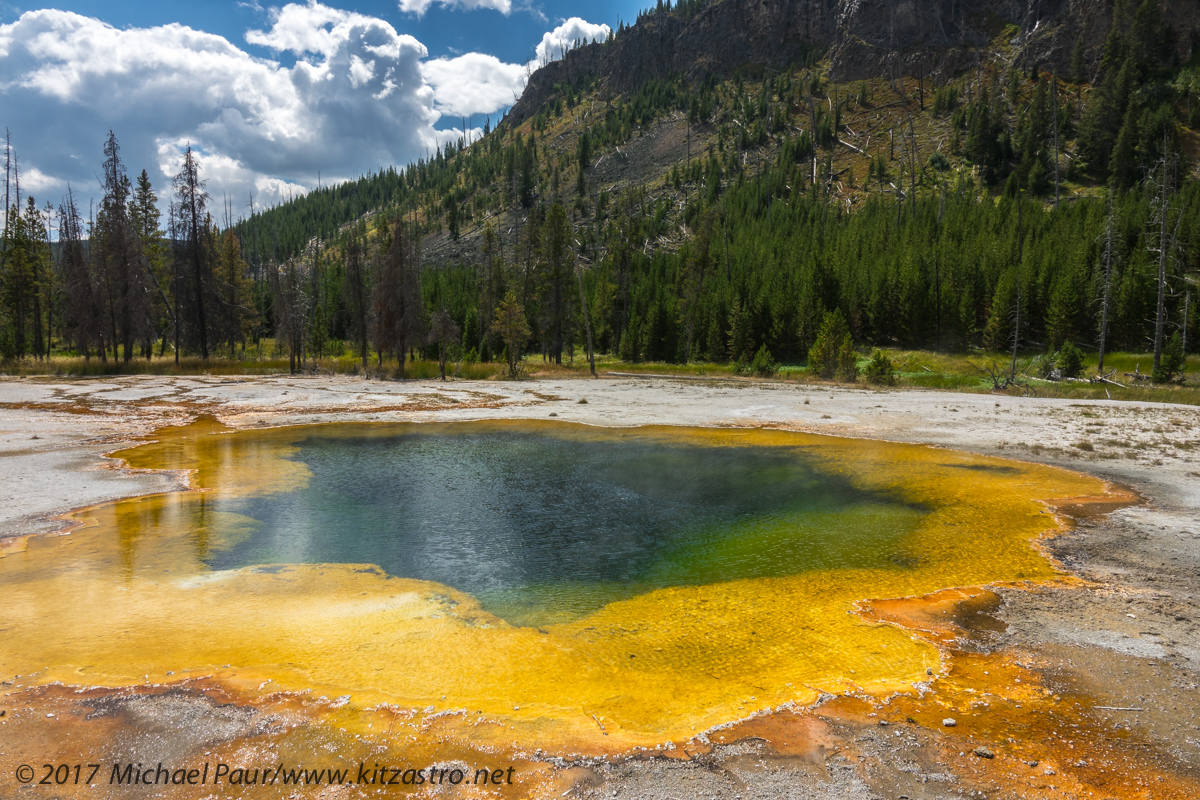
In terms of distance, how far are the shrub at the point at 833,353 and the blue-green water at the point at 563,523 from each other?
29.3 m

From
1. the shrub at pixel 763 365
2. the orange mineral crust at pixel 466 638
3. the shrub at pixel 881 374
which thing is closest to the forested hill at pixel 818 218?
the shrub at pixel 763 365

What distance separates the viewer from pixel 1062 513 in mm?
12555

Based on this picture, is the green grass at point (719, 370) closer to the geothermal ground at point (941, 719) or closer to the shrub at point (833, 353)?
the shrub at point (833, 353)

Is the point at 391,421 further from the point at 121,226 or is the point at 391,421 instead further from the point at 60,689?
the point at 121,226

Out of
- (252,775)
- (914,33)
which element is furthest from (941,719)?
(914,33)

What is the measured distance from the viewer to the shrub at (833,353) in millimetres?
45812

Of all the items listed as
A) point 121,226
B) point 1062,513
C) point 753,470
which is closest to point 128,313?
point 121,226

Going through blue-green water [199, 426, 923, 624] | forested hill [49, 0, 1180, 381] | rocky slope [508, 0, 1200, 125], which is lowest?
blue-green water [199, 426, 923, 624]

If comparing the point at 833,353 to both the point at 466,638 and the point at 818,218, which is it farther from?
the point at 818,218

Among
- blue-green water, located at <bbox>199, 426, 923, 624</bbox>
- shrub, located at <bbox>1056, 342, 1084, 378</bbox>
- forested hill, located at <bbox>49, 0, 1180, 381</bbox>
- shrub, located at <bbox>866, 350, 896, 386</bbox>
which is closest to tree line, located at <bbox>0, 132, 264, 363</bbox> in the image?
forested hill, located at <bbox>49, 0, 1180, 381</bbox>

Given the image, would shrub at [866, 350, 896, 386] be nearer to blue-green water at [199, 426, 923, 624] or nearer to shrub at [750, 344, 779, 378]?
shrub at [750, 344, 779, 378]

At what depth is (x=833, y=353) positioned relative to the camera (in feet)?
157

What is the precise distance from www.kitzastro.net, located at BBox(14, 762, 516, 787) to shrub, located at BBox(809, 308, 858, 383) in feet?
149

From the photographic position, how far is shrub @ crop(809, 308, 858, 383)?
45812mm
